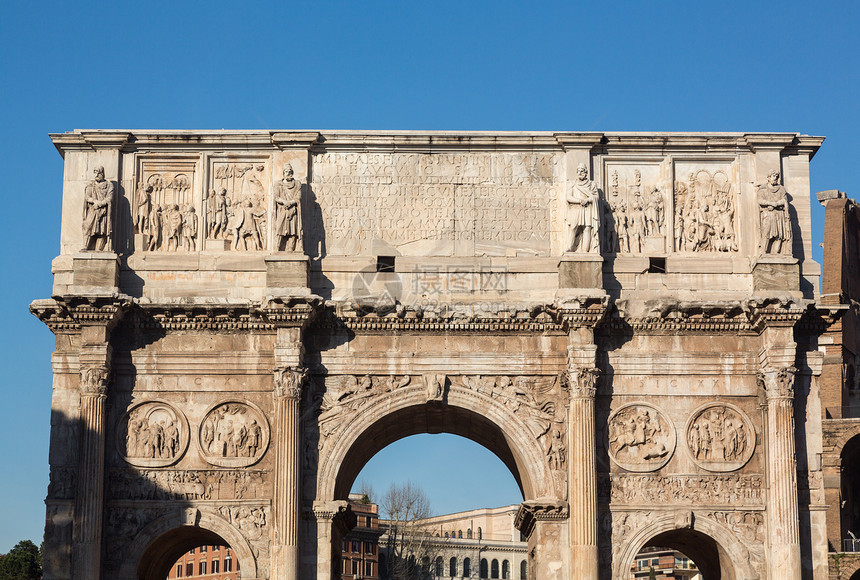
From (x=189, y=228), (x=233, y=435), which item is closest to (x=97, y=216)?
(x=189, y=228)

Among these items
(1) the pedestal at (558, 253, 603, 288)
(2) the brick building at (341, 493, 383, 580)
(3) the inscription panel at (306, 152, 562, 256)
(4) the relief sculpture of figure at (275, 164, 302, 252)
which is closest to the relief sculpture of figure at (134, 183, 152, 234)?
(4) the relief sculpture of figure at (275, 164, 302, 252)

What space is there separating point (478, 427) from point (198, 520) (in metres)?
5.40

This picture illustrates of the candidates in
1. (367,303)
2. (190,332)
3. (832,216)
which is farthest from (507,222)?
(832,216)

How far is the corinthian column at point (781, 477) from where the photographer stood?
23.1m

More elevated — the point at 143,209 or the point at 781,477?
the point at 143,209

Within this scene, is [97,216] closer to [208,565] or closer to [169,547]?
[169,547]

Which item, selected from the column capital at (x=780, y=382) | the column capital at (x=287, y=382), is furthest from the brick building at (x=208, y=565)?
the column capital at (x=780, y=382)

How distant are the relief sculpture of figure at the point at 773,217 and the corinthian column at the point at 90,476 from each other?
11.8 meters

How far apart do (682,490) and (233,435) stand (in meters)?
7.90

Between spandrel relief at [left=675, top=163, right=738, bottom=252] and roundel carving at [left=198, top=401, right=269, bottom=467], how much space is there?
8.20 m

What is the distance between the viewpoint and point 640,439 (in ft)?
79.2

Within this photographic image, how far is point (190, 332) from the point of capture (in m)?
24.3

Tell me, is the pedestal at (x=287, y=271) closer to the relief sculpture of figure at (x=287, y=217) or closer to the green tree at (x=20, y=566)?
the relief sculpture of figure at (x=287, y=217)

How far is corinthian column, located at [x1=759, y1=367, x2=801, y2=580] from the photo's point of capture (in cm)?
2309
